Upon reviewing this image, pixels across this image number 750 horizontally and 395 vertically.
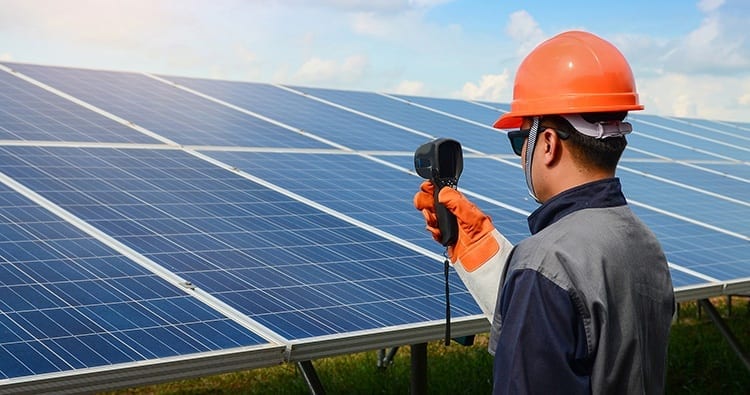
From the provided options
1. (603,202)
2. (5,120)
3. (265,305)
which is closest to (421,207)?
(603,202)

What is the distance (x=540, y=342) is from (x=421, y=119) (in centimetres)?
991

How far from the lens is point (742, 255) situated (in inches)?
336

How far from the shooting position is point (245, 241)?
20.3 ft

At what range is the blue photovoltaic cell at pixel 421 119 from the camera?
37.0 feet

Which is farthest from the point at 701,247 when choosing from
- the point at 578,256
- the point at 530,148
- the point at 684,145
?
the point at 684,145

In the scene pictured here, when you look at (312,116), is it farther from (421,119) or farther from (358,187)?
(358,187)

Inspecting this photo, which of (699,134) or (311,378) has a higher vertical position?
(699,134)

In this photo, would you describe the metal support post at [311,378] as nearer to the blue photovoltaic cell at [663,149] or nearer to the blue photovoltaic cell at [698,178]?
the blue photovoltaic cell at [698,178]

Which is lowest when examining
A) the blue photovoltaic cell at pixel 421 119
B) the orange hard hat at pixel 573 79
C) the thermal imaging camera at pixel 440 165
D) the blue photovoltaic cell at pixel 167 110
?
the blue photovoltaic cell at pixel 421 119

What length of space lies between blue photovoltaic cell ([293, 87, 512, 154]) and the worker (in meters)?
7.66

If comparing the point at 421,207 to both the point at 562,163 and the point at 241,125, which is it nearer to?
the point at 562,163

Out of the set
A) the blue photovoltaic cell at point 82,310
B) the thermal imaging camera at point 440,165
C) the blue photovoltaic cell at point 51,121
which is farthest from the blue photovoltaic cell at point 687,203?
the thermal imaging camera at point 440,165

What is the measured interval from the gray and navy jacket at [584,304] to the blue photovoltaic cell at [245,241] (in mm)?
2339

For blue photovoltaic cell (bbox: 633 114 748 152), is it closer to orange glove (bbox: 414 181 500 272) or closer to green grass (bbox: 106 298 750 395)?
green grass (bbox: 106 298 750 395)
